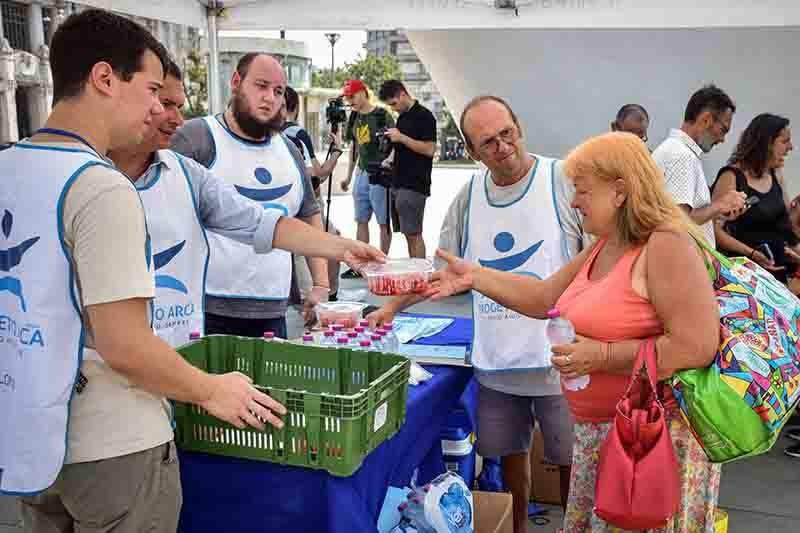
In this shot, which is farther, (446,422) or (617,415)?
(446,422)

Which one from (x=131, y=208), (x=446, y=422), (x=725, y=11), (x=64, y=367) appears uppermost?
(x=725, y=11)

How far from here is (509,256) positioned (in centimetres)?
260

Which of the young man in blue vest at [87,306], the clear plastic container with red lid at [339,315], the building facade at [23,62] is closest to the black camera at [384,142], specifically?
the clear plastic container with red lid at [339,315]

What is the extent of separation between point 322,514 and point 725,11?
4450mm

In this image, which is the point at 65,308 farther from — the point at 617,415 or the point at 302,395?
the point at 617,415

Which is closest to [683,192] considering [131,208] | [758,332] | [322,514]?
[758,332]

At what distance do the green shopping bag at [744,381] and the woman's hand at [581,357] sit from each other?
0.19 meters

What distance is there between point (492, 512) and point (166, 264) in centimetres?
135

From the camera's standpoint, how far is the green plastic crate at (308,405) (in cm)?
160

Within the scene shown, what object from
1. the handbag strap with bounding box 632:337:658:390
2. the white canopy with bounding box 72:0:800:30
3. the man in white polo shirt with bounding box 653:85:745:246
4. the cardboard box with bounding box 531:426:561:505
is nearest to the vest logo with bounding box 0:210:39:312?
the handbag strap with bounding box 632:337:658:390

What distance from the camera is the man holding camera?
689 cm

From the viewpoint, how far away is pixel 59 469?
139cm

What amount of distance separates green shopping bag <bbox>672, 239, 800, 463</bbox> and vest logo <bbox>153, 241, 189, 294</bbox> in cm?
140

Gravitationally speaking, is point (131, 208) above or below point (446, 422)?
above
